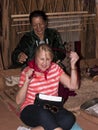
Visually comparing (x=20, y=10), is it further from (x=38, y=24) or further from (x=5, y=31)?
(x=38, y=24)

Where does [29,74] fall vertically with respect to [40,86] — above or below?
above

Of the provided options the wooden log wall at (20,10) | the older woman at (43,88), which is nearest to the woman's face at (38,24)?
the wooden log wall at (20,10)

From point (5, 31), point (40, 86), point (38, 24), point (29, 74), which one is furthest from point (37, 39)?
point (29, 74)

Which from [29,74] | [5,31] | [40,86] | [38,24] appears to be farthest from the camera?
[5,31]

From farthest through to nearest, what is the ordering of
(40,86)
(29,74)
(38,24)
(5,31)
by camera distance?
1. (5,31)
2. (38,24)
3. (40,86)
4. (29,74)

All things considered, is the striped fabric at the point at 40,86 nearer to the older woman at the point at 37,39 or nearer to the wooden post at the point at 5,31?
the older woman at the point at 37,39

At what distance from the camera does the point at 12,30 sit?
11.6 feet

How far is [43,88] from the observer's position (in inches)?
87.6

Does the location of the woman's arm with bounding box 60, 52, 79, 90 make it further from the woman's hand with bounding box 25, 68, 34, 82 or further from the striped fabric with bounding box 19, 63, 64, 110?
the woman's hand with bounding box 25, 68, 34, 82

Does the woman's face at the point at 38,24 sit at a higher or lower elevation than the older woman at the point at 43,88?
higher

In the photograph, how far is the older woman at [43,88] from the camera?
6.79 feet

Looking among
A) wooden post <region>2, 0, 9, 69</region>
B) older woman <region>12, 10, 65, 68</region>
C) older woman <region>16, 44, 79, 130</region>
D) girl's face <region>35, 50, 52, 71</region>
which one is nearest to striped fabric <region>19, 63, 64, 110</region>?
older woman <region>16, 44, 79, 130</region>

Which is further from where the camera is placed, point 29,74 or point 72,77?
point 72,77

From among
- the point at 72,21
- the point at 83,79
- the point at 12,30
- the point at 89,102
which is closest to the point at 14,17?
the point at 12,30
